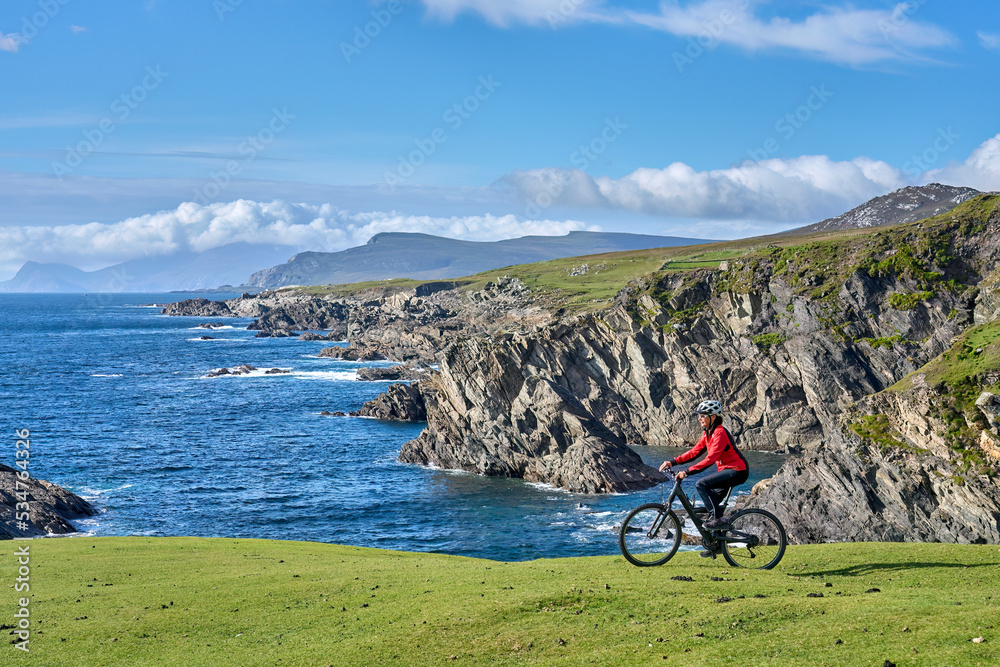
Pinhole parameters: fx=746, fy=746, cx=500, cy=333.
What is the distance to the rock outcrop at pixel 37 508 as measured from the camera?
136ft

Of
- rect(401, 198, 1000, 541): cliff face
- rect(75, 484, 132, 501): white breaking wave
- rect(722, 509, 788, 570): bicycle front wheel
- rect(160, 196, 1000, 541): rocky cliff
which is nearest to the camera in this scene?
rect(722, 509, 788, 570): bicycle front wheel

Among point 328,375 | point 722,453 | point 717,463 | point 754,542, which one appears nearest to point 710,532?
point 754,542

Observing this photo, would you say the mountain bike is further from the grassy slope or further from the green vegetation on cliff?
the green vegetation on cliff

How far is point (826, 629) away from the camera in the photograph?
521 inches

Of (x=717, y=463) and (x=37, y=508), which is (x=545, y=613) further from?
(x=37, y=508)

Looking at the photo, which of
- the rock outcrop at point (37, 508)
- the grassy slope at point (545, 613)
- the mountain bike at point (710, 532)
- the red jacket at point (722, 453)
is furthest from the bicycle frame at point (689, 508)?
the rock outcrop at point (37, 508)

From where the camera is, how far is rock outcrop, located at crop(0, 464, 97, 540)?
4145 cm

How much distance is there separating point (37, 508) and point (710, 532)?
44.7m

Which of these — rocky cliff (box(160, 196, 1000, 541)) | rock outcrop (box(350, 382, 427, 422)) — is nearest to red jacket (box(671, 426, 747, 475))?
rocky cliff (box(160, 196, 1000, 541))

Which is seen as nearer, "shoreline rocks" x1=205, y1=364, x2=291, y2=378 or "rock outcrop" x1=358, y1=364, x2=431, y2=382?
"rock outcrop" x1=358, y1=364, x2=431, y2=382

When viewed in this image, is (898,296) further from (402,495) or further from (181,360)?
(181,360)

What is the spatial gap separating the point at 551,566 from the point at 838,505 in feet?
76.9

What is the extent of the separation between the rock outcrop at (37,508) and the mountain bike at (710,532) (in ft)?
116

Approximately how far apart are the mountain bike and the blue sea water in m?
A: 26.7
